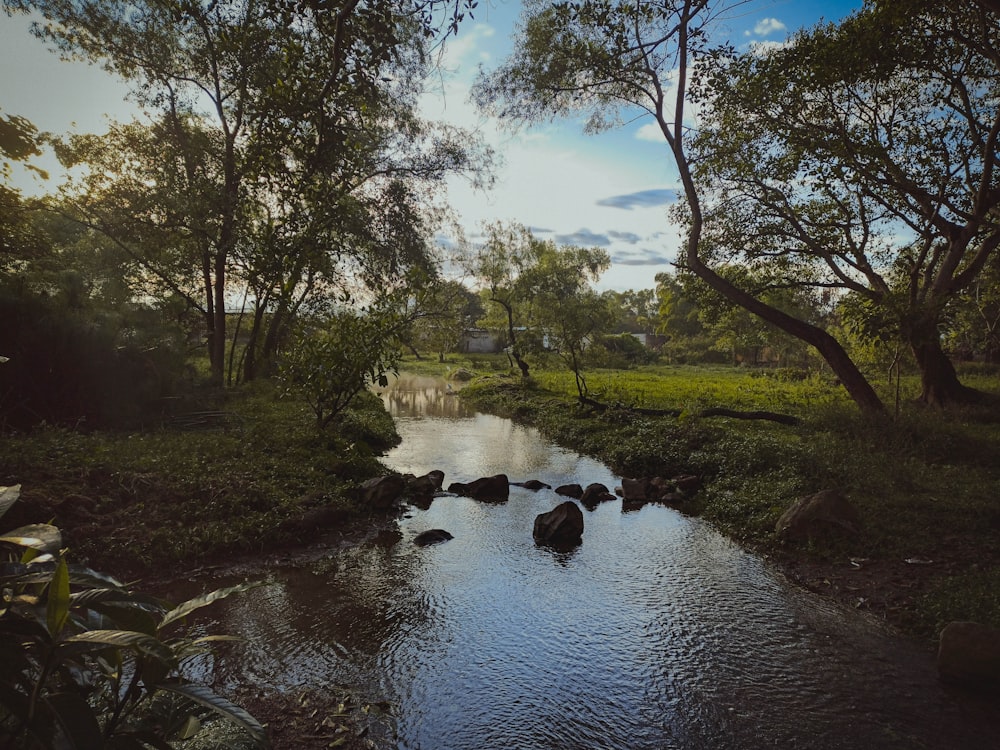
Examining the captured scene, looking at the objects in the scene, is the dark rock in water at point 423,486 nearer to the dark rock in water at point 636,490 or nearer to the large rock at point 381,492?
the large rock at point 381,492

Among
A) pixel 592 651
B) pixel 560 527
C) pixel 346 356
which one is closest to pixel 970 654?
pixel 592 651

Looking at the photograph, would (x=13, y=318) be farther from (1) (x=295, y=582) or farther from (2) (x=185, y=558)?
(1) (x=295, y=582)

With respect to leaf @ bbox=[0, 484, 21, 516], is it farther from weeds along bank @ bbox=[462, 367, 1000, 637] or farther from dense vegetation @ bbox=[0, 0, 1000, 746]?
weeds along bank @ bbox=[462, 367, 1000, 637]

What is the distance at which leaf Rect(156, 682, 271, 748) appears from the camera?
87.1 inches

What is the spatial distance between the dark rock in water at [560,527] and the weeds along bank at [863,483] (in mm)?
2656

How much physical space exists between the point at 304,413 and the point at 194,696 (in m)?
13.8

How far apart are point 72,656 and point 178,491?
7.02m

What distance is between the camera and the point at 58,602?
6.31 ft

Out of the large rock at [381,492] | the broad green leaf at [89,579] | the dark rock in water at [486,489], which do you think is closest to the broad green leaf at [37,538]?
the broad green leaf at [89,579]

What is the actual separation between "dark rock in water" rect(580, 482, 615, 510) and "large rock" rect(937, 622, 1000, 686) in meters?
6.34

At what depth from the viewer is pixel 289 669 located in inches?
214

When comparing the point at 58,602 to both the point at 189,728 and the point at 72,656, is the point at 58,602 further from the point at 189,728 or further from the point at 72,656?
the point at 189,728

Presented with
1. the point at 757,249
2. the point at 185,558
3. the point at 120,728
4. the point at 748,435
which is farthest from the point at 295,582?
the point at 757,249

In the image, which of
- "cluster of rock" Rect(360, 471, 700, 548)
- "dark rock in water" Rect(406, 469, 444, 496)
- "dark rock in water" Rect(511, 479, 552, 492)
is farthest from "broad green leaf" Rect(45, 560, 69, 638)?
"dark rock in water" Rect(511, 479, 552, 492)
